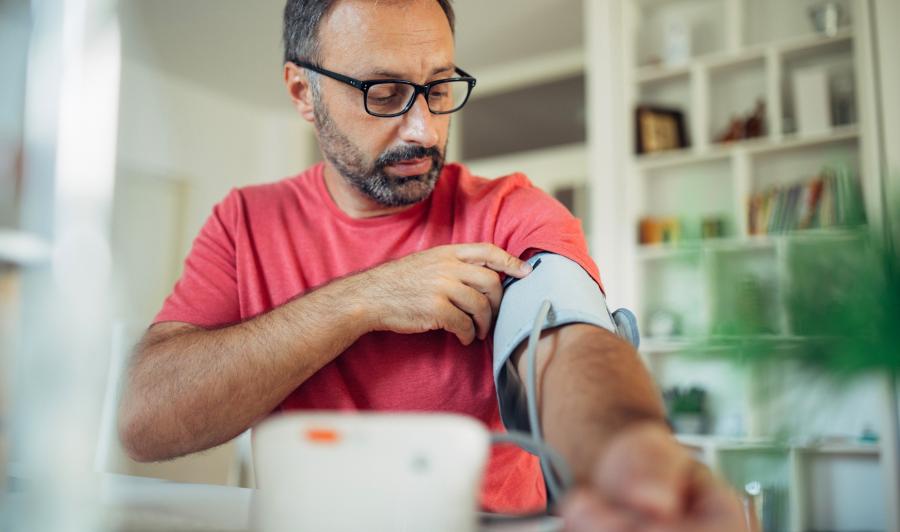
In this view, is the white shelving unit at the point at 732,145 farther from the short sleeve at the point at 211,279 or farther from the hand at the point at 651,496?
the hand at the point at 651,496

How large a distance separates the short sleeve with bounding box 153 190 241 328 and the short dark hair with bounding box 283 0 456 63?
0.21 meters

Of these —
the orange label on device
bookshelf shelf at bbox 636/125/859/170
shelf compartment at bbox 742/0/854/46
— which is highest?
shelf compartment at bbox 742/0/854/46

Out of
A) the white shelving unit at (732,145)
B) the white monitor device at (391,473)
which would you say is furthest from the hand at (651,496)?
the white shelving unit at (732,145)

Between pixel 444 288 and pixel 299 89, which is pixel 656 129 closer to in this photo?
pixel 299 89

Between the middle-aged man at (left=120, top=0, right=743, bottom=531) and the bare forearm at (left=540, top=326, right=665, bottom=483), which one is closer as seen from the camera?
the bare forearm at (left=540, top=326, right=665, bottom=483)

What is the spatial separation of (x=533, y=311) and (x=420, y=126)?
26cm

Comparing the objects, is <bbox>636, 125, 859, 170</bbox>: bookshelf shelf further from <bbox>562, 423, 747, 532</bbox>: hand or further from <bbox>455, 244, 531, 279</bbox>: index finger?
<bbox>562, 423, 747, 532</bbox>: hand

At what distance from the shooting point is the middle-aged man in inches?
25.1

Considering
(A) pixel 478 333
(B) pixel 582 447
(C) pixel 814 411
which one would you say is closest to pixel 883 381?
(C) pixel 814 411

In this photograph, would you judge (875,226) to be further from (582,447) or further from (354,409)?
(354,409)

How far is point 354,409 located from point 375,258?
18 cm

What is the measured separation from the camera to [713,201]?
3324mm

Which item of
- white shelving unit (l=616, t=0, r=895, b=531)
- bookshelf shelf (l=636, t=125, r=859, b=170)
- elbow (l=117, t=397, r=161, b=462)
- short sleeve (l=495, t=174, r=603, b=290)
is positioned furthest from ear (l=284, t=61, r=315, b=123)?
bookshelf shelf (l=636, t=125, r=859, b=170)

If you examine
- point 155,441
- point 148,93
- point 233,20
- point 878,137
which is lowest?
point 155,441
